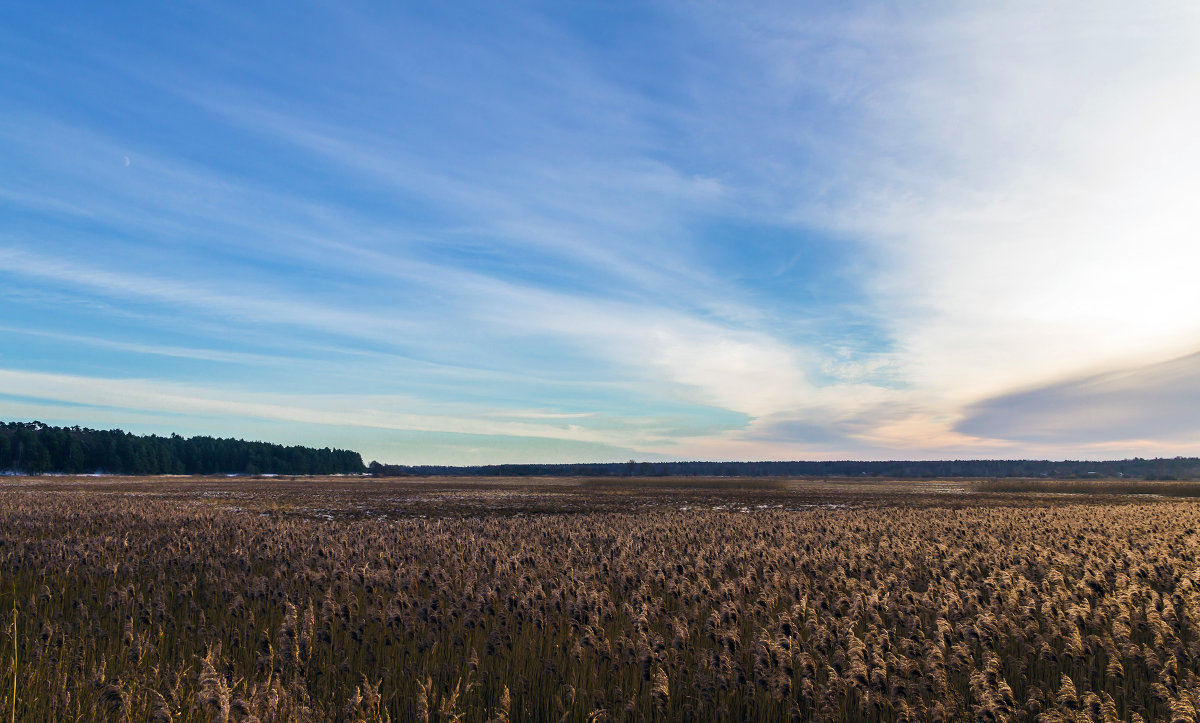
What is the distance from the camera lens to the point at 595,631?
31.7ft

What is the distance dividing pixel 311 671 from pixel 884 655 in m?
7.51

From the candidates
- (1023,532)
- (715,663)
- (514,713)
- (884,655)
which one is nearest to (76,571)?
(514,713)

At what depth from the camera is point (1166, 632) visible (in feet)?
32.4

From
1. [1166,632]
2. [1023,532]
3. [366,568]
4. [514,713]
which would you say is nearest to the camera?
[514,713]

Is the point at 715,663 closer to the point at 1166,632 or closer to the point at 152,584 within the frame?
the point at 1166,632

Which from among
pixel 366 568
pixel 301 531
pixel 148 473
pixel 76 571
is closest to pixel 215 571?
pixel 76 571

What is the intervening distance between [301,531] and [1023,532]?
2528 centimetres

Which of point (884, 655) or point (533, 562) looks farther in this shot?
point (533, 562)

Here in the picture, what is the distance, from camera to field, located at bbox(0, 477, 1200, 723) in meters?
7.38

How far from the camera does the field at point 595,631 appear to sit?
738 cm

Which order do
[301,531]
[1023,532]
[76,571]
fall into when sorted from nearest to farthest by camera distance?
[76,571], [301,531], [1023,532]

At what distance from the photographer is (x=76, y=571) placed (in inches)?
586

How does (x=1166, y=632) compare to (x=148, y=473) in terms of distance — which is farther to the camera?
(x=148, y=473)

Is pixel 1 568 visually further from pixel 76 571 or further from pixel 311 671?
pixel 311 671
